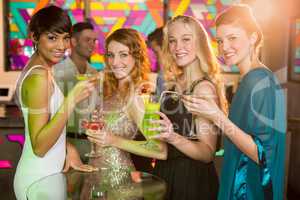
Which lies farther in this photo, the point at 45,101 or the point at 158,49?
the point at 158,49

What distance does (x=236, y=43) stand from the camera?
4.32 feet

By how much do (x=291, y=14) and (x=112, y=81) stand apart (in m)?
0.74

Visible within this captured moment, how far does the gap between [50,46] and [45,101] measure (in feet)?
0.71

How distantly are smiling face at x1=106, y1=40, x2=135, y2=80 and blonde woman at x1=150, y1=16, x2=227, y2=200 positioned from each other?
14 cm

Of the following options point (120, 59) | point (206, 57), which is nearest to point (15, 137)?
point (120, 59)

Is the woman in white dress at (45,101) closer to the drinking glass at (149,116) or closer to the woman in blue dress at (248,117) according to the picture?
the drinking glass at (149,116)

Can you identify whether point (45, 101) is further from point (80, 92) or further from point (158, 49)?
point (158, 49)

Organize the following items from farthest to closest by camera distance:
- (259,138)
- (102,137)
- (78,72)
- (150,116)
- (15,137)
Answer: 1. (15,137)
2. (78,72)
3. (102,137)
4. (150,116)
5. (259,138)

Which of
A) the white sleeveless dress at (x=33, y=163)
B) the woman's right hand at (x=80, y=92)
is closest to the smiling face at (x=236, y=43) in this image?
the woman's right hand at (x=80, y=92)

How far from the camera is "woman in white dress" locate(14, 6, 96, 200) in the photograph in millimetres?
1344

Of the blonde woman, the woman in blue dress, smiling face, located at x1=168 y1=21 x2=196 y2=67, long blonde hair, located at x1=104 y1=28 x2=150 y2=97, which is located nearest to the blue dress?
the woman in blue dress

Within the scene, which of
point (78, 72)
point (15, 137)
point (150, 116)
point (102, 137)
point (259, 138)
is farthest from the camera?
point (15, 137)

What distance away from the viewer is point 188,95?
4.73ft

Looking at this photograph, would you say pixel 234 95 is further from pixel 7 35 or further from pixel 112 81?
pixel 7 35
